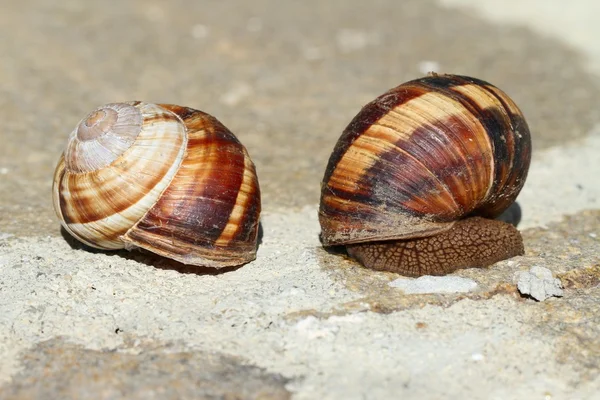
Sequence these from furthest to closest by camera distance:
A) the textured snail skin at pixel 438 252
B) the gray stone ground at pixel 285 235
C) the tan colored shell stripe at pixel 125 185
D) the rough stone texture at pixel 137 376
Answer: the textured snail skin at pixel 438 252 < the tan colored shell stripe at pixel 125 185 < the gray stone ground at pixel 285 235 < the rough stone texture at pixel 137 376

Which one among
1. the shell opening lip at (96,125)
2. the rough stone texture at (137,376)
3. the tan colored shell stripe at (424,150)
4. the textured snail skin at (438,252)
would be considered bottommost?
the rough stone texture at (137,376)

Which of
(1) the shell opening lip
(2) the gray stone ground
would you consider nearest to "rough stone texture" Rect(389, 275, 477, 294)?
(2) the gray stone ground

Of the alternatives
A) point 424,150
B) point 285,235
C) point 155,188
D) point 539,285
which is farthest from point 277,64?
point 539,285

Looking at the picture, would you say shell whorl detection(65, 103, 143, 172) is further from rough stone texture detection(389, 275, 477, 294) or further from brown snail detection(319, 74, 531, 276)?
rough stone texture detection(389, 275, 477, 294)

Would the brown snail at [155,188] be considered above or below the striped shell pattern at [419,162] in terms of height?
below

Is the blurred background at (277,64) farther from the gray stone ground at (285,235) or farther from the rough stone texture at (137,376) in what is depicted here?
the rough stone texture at (137,376)

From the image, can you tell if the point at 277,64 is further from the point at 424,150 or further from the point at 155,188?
the point at 155,188

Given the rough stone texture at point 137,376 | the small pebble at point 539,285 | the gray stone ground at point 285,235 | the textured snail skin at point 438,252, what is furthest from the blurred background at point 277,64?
the rough stone texture at point 137,376
